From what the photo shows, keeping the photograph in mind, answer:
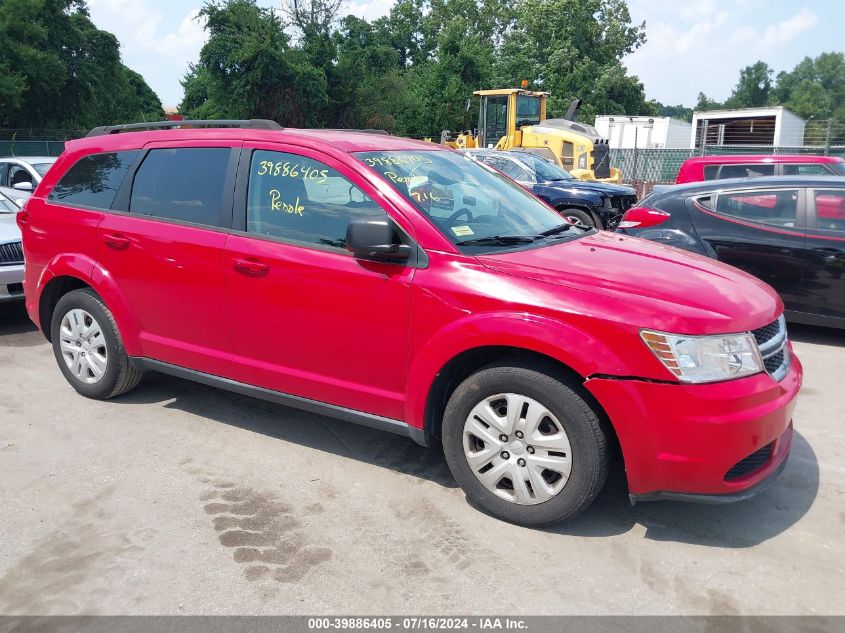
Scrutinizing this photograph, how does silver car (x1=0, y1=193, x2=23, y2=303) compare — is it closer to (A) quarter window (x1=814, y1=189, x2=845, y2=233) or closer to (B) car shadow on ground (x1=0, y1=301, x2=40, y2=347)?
(B) car shadow on ground (x1=0, y1=301, x2=40, y2=347)

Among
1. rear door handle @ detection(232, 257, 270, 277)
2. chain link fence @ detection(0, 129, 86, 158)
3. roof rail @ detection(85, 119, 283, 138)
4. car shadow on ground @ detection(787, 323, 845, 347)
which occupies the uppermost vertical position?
chain link fence @ detection(0, 129, 86, 158)

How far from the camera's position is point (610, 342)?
3090 mm

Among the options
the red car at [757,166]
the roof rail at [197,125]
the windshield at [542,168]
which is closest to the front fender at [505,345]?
the roof rail at [197,125]

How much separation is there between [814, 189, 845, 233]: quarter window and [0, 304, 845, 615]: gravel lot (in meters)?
Result: 2.42

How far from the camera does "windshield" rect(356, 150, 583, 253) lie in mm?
3742

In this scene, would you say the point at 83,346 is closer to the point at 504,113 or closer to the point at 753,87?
the point at 504,113

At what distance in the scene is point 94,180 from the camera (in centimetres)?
496

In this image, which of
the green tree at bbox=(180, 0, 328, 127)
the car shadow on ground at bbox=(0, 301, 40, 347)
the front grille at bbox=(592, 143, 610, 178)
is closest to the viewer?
the car shadow on ground at bbox=(0, 301, 40, 347)

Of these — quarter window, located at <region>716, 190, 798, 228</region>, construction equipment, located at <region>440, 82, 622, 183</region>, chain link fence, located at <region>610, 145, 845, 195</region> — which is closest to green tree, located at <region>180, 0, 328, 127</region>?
construction equipment, located at <region>440, 82, 622, 183</region>

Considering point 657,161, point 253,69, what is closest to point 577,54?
point 253,69

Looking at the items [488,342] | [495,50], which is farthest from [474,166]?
[495,50]

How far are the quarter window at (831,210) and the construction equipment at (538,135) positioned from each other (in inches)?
440

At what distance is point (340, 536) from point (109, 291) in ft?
7.94

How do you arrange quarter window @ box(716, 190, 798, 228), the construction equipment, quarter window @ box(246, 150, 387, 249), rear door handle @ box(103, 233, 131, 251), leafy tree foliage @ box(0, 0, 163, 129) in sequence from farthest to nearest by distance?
leafy tree foliage @ box(0, 0, 163, 129), the construction equipment, quarter window @ box(716, 190, 798, 228), rear door handle @ box(103, 233, 131, 251), quarter window @ box(246, 150, 387, 249)
